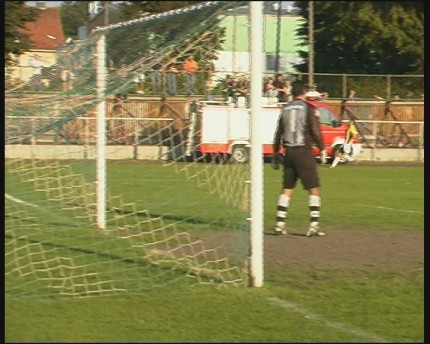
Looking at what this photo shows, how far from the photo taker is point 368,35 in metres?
47.7

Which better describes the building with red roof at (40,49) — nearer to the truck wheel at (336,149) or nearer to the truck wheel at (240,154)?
the truck wheel at (240,154)

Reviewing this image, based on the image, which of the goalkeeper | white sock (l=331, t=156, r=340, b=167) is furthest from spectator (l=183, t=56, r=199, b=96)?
white sock (l=331, t=156, r=340, b=167)

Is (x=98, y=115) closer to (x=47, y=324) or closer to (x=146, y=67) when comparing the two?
(x=146, y=67)

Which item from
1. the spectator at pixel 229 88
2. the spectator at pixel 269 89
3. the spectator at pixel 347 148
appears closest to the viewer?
the spectator at pixel 229 88

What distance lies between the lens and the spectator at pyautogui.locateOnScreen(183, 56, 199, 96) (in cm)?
941

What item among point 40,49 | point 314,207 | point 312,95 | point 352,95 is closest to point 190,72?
point 314,207

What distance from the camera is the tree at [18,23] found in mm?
31047

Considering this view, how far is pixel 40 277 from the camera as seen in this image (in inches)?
338

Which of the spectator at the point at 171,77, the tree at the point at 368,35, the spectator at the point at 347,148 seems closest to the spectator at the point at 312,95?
the spectator at the point at 347,148

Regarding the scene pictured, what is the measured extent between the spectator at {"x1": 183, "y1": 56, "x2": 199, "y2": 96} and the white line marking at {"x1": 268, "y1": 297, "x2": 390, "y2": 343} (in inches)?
114

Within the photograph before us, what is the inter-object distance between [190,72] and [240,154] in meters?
1.39

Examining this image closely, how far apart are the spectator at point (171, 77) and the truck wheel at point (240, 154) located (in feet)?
3.82

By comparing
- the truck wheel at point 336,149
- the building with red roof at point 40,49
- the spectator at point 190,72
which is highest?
the building with red roof at point 40,49

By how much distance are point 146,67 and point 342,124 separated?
64.9 ft
